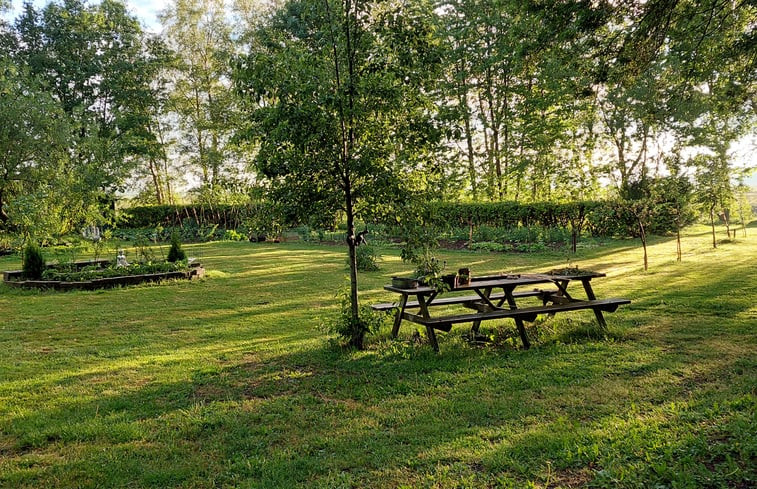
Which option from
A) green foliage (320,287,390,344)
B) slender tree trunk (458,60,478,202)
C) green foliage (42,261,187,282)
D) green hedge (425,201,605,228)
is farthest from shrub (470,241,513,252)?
green foliage (320,287,390,344)

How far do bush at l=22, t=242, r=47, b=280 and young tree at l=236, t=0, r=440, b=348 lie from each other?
8.34m

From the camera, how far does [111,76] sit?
95.8ft

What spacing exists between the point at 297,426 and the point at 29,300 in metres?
8.37

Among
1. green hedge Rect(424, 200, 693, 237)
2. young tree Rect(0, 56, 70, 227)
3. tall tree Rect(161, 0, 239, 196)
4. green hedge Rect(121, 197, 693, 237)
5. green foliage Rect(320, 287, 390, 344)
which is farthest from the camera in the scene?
tall tree Rect(161, 0, 239, 196)

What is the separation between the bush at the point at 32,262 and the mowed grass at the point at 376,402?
3471 millimetres

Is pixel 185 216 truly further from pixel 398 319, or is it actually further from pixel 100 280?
pixel 398 319

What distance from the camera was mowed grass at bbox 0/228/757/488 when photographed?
3064 millimetres

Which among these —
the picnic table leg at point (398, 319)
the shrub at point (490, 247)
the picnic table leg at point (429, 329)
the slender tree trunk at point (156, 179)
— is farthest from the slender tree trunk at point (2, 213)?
the picnic table leg at point (429, 329)

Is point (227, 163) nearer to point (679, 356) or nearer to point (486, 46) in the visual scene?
point (486, 46)

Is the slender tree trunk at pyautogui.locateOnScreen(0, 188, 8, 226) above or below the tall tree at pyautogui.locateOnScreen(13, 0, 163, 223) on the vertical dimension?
below

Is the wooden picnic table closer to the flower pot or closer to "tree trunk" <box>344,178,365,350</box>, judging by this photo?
the flower pot

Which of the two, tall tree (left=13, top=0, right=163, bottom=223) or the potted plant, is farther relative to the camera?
tall tree (left=13, top=0, right=163, bottom=223)

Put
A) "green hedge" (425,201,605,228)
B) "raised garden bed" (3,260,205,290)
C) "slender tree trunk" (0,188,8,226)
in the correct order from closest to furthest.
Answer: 1. "raised garden bed" (3,260,205,290)
2. "green hedge" (425,201,605,228)
3. "slender tree trunk" (0,188,8,226)

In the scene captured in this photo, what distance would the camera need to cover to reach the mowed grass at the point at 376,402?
306 cm
